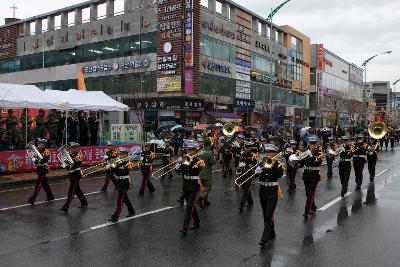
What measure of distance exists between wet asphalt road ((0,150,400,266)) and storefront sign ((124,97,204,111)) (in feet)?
86.1

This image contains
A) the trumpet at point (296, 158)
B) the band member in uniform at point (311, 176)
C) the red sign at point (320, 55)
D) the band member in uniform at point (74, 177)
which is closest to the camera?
the trumpet at point (296, 158)

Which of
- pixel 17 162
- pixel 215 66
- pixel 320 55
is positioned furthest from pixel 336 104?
pixel 17 162

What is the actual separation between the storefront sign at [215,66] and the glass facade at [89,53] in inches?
197

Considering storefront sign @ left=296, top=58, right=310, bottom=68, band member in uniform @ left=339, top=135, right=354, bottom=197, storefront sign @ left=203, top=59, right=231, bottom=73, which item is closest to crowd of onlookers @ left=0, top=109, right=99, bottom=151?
band member in uniform @ left=339, top=135, right=354, bottom=197

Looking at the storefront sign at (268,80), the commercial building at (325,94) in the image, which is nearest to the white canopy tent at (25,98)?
the storefront sign at (268,80)

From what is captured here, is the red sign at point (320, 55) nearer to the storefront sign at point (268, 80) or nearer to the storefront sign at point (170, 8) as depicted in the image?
the storefront sign at point (268, 80)

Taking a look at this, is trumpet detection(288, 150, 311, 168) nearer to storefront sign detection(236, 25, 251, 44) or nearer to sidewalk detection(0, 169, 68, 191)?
sidewalk detection(0, 169, 68, 191)

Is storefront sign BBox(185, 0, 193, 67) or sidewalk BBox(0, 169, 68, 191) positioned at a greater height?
storefront sign BBox(185, 0, 193, 67)

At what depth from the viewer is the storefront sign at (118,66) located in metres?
42.2

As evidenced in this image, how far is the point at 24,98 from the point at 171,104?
21.8 metres

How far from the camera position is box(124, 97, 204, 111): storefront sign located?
129 feet

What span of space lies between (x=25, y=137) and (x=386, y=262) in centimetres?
1633

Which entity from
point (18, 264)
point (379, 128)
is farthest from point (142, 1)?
point (18, 264)

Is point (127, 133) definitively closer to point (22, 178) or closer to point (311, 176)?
point (22, 178)
